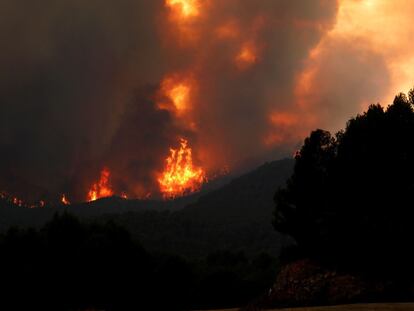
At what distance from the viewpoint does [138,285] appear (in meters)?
99.6

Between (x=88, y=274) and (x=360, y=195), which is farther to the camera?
(x=88, y=274)

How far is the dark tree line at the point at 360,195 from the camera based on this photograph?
40.8 meters

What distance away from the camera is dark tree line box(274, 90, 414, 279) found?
40812mm

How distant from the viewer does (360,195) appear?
4578 centimetres

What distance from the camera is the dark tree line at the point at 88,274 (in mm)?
83188

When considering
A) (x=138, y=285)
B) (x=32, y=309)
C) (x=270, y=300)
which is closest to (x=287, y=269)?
(x=270, y=300)

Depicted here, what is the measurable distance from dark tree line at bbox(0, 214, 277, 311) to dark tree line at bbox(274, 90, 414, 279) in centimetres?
4874

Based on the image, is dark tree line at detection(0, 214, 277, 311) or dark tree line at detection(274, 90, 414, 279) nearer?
dark tree line at detection(274, 90, 414, 279)

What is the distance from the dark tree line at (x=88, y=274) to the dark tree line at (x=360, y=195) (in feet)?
160

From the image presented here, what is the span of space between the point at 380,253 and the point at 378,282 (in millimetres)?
2308

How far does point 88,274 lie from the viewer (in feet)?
295

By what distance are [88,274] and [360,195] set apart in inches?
2326

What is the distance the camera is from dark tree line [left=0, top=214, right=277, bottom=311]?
273ft

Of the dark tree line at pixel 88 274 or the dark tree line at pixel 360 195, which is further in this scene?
the dark tree line at pixel 88 274
